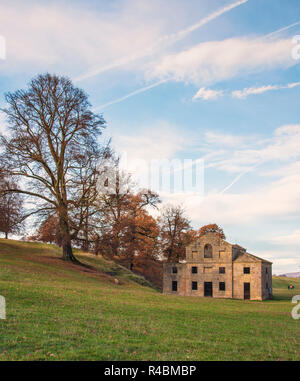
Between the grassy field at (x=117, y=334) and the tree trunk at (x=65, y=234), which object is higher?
the tree trunk at (x=65, y=234)

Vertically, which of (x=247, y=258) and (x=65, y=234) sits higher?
(x=65, y=234)

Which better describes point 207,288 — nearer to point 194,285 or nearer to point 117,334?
point 194,285

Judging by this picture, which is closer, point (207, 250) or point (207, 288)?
point (207, 288)

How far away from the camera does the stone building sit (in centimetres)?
5469

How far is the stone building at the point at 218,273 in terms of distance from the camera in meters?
54.7

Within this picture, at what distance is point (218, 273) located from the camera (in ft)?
187

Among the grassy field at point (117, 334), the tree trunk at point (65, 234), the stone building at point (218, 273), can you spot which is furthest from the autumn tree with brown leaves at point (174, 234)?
the grassy field at point (117, 334)

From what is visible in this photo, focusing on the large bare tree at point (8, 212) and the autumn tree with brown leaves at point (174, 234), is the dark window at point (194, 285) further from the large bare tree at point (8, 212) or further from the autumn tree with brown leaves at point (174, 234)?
the large bare tree at point (8, 212)

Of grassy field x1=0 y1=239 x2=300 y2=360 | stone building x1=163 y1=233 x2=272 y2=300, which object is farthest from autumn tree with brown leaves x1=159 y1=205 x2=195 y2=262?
Result: grassy field x1=0 y1=239 x2=300 y2=360

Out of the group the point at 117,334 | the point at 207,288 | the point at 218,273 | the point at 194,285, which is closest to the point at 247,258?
the point at 218,273

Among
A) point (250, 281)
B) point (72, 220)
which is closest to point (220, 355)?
point (72, 220)
